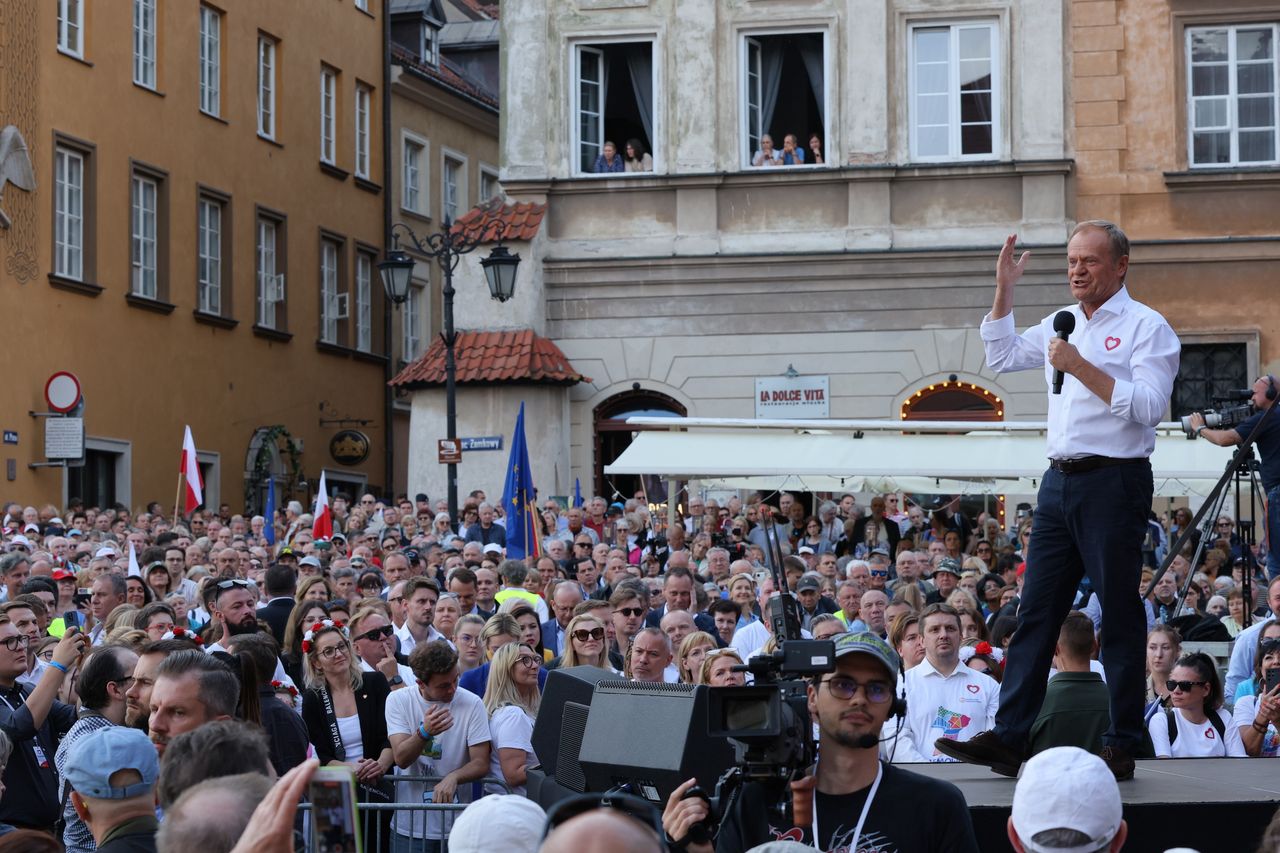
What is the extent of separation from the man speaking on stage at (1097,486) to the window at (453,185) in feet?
122

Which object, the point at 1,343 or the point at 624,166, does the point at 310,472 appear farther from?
the point at 624,166

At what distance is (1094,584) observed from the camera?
797cm

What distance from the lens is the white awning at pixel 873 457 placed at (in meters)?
20.9

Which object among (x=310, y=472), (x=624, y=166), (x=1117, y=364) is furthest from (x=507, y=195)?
(x=1117, y=364)

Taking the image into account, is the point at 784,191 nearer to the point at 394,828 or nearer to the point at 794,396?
the point at 794,396

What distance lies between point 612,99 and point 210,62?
33.7 feet

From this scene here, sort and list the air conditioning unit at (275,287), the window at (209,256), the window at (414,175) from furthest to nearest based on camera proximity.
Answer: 1. the window at (414,175)
2. the air conditioning unit at (275,287)
3. the window at (209,256)

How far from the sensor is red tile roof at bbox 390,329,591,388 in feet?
91.6

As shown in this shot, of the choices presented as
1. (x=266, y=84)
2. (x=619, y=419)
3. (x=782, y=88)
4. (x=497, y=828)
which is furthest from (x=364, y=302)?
(x=497, y=828)

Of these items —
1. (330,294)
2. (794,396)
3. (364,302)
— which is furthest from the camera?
(364,302)

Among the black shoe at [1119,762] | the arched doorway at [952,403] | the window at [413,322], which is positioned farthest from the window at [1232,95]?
the black shoe at [1119,762]

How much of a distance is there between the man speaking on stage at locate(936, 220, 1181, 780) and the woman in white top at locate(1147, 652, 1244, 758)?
9.25 feet

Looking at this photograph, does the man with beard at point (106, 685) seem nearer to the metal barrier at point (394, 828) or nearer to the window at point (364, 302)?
the metal barrier at point (394, 828)

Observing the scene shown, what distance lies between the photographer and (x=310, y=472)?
38.8 meters
